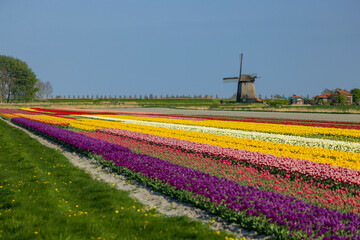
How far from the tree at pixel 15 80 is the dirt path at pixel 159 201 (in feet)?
383

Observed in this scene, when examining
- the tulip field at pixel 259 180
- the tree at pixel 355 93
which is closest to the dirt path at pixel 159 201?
the tulip field at pixel 259 180

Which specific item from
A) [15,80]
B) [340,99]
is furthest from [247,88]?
[15,80]

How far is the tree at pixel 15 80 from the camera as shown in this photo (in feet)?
374

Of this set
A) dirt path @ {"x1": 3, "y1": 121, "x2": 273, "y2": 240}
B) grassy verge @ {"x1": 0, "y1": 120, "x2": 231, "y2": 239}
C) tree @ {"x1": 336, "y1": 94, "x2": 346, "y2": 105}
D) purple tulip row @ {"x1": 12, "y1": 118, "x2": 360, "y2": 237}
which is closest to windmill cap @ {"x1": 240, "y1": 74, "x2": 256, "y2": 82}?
tree @ {"x1": 336, "y1": 94, "x2": 346, "y2": 105}

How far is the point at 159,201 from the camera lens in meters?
8.86

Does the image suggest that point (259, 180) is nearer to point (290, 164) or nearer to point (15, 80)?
point (290, 164)

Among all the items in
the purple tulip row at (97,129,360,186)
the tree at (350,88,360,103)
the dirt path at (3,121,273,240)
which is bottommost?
the dirt path at (3,121,273,240)

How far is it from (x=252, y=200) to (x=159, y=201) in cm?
285

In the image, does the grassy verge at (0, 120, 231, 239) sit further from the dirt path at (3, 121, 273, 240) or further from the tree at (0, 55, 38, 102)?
the tree at (0, 55, 38, 102)

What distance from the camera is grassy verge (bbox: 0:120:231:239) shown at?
605 centimetres

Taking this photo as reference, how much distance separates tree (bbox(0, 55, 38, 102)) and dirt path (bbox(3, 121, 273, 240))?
117 meters

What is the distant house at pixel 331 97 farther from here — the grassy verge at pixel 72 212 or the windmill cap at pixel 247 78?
the grassy verge at pixel 72 212

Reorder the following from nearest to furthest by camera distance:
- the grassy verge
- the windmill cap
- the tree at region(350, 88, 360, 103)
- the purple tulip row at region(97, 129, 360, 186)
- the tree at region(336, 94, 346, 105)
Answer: the grassy verge, the purple tulip row at region(97, 129, 360, 186), the windmill cap, the tree at region(336, 94, 346, 105), the tree at region(350, 88, 360, 103)

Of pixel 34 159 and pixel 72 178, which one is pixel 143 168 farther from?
pixel 34 159
